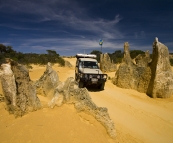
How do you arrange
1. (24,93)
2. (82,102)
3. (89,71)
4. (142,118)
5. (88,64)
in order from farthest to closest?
(88,64) < (89,71) < (142,118) < (82,102) < (24,93)

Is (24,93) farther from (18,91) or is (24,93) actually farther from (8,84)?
(8,84)

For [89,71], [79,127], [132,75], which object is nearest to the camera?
[79,127]

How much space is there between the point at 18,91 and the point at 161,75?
24.2ft

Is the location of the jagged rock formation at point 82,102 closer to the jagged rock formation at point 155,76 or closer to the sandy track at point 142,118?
the sandy track at point 142,118

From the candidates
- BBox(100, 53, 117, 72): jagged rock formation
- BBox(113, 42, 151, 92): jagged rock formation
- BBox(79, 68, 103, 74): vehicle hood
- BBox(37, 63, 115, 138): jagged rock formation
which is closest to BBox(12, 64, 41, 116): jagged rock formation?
BBox(37, 63, 115, 138): jagged rock formation

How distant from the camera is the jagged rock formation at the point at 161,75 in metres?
7.53

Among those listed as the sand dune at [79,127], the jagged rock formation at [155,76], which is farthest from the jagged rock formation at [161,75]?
the sand dune at [79,127]

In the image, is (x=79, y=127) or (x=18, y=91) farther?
(x=18, y=91)

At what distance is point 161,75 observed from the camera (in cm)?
762

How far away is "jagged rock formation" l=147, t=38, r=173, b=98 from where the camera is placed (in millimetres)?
7525

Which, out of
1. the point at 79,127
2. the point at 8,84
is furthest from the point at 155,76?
the point at 8,84

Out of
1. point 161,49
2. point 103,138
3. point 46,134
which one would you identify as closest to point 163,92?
point 161,49

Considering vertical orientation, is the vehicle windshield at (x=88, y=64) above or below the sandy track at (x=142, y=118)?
above

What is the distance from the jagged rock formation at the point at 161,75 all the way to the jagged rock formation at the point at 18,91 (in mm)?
6676
